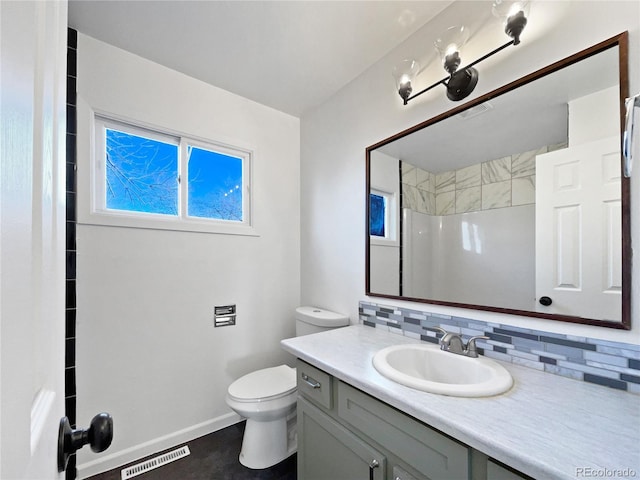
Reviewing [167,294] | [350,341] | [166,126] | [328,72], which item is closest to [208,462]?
[167,294]

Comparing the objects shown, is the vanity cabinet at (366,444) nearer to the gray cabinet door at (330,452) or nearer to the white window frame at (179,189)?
the gray cabinet door at (330,452)

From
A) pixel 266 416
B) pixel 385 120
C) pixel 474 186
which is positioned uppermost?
pixel 385 120

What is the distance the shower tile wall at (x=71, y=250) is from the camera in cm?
147

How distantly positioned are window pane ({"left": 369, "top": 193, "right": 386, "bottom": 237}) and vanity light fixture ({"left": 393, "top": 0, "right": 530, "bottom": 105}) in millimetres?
587

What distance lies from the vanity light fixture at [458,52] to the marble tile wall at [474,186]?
37 cm

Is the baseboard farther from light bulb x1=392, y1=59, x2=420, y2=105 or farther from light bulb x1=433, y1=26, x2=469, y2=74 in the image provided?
light bulb x1=433, y1=26, x2=469, y2=74

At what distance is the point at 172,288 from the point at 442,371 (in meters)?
1.61

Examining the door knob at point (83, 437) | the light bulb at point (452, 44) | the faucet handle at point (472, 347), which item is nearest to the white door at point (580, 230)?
the faucet handle at point (472, 347)

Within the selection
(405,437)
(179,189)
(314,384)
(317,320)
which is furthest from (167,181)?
(405,437)

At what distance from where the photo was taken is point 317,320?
190 cm

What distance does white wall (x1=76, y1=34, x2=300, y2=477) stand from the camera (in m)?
1.57

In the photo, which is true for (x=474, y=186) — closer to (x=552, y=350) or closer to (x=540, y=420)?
Result: (x=552, y=350)

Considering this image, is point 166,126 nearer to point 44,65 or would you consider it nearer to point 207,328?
point 207,328

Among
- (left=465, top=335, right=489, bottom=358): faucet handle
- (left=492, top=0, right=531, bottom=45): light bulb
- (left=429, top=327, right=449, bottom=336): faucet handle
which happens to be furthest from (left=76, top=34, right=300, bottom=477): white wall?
(left=492, top=0, right=531, bottom=45): light bulb
